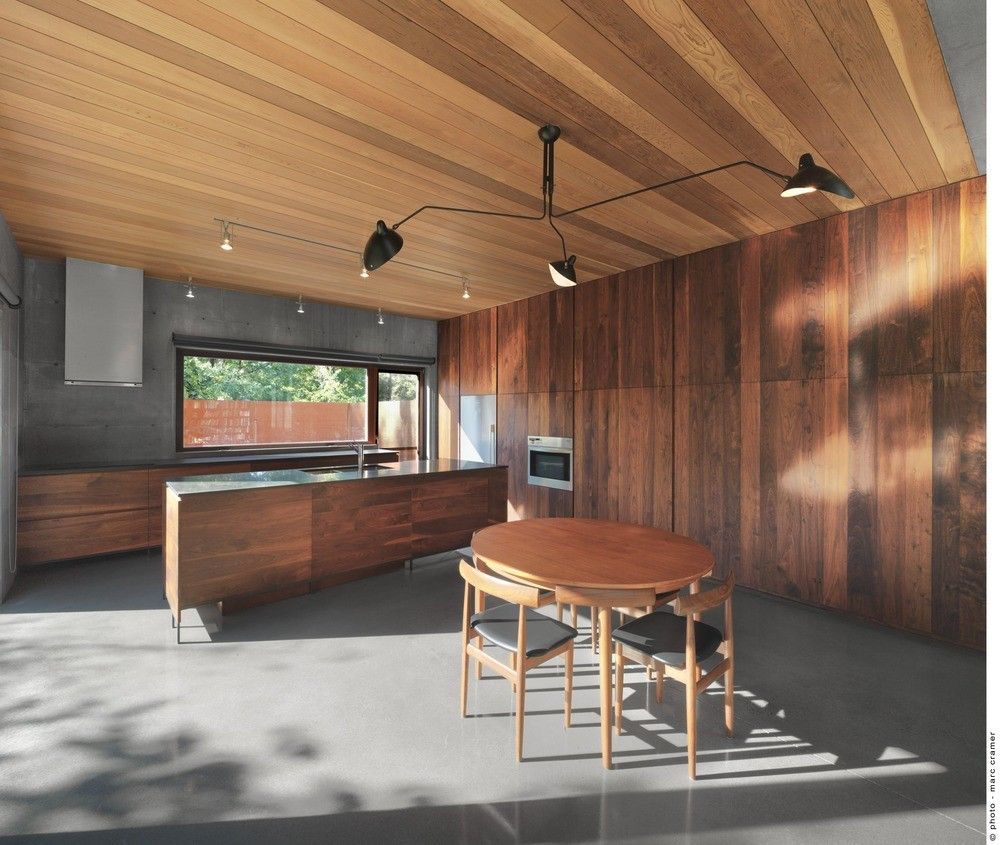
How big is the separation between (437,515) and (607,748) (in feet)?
9.05

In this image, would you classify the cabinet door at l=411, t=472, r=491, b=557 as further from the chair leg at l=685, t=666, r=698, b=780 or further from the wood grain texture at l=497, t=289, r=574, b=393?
the chair leg at l=685, t=666, r=698, b=780

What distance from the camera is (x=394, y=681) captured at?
8.62 ft

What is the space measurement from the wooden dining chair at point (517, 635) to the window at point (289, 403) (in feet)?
15.1

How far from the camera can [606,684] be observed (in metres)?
1.96

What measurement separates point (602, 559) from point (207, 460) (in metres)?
4.46

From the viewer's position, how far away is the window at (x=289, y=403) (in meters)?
5.63

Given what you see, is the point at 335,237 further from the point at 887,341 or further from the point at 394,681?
the point at 887,341

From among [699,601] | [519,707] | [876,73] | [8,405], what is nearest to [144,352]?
[8,405]

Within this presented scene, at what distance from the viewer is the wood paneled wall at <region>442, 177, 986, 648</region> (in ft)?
10.0

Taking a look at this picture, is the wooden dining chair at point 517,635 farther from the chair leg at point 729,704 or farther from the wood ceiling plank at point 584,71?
the wood ceiling plank at point 584,71

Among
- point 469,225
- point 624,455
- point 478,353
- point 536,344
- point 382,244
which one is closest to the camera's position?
point 382,244

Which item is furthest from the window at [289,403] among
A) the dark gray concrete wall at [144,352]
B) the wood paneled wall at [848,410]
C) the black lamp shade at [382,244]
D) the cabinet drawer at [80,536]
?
the wood paneled wall at [848,410]

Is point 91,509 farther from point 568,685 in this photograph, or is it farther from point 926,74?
point 926,74

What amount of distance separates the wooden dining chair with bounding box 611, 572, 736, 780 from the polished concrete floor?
206 millimetres
